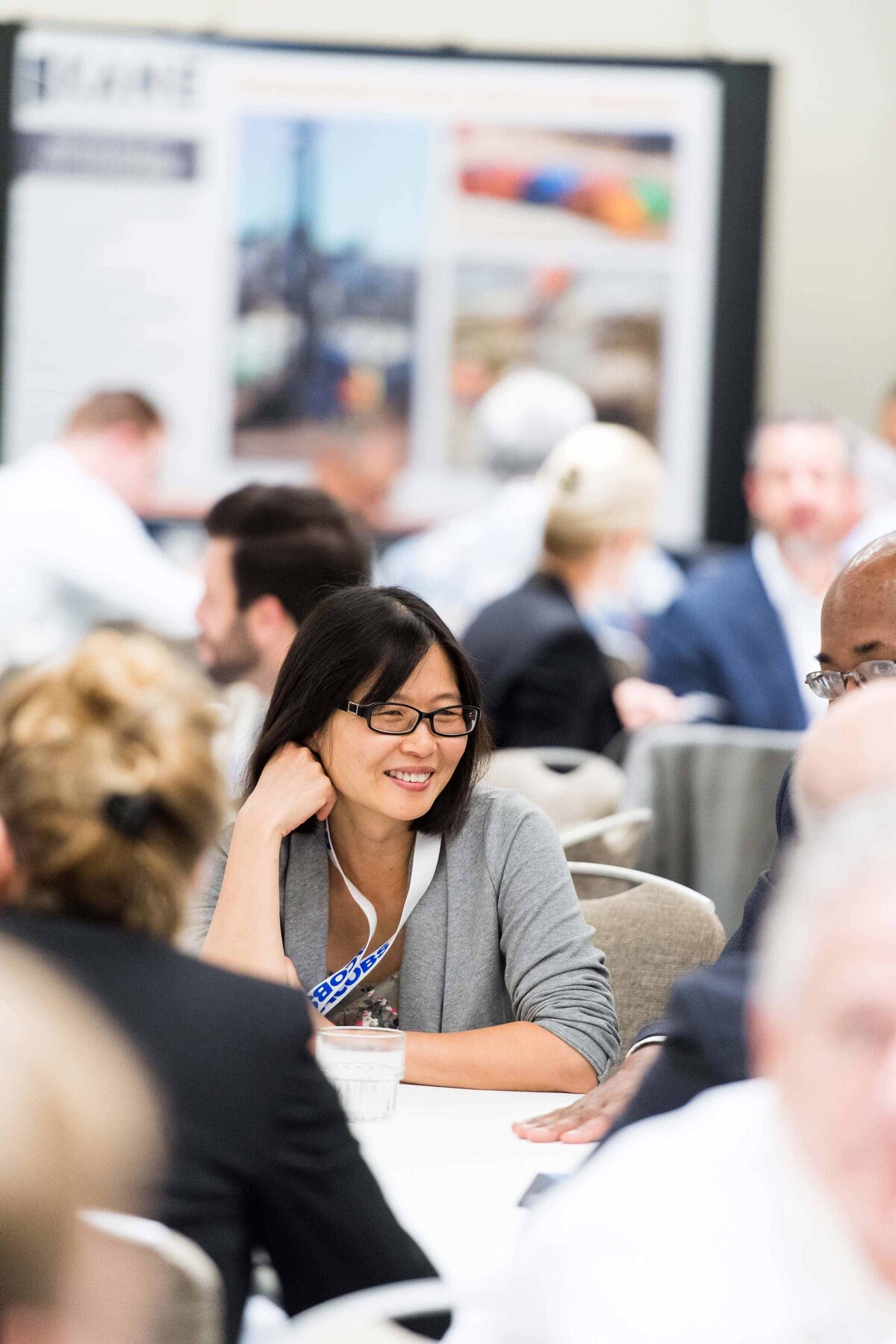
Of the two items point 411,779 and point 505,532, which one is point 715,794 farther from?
point 505,532

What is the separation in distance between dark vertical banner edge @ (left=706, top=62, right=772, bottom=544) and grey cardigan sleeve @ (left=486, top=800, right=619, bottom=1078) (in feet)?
13.9

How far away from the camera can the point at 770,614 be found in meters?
4.42

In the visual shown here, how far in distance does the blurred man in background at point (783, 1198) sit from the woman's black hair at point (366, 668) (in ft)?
4.74

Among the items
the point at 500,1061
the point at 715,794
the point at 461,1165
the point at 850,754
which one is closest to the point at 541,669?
the point at 715,794

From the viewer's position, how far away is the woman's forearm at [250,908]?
2.20 meters

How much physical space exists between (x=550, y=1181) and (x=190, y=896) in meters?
0.55

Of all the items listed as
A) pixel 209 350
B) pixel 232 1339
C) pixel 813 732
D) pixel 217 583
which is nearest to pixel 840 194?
pixel 209 350

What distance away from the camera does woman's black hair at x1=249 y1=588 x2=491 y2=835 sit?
2314mm

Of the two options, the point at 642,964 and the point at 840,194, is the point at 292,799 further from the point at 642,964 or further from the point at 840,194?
the point at 840,194

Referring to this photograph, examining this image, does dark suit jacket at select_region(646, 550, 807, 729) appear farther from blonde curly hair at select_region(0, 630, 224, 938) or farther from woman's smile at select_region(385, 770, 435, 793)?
blonde curly hair at select_region(0, 630, 224, 938)

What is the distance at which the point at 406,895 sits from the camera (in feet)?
7.74

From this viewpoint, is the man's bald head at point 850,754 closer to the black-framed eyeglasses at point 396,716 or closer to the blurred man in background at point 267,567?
the black-framed eyeglasses at point 396,716

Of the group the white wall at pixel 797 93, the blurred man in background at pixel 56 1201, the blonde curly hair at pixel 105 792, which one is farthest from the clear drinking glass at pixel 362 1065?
the white wall at pixel 797 93

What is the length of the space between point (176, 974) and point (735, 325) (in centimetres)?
562
